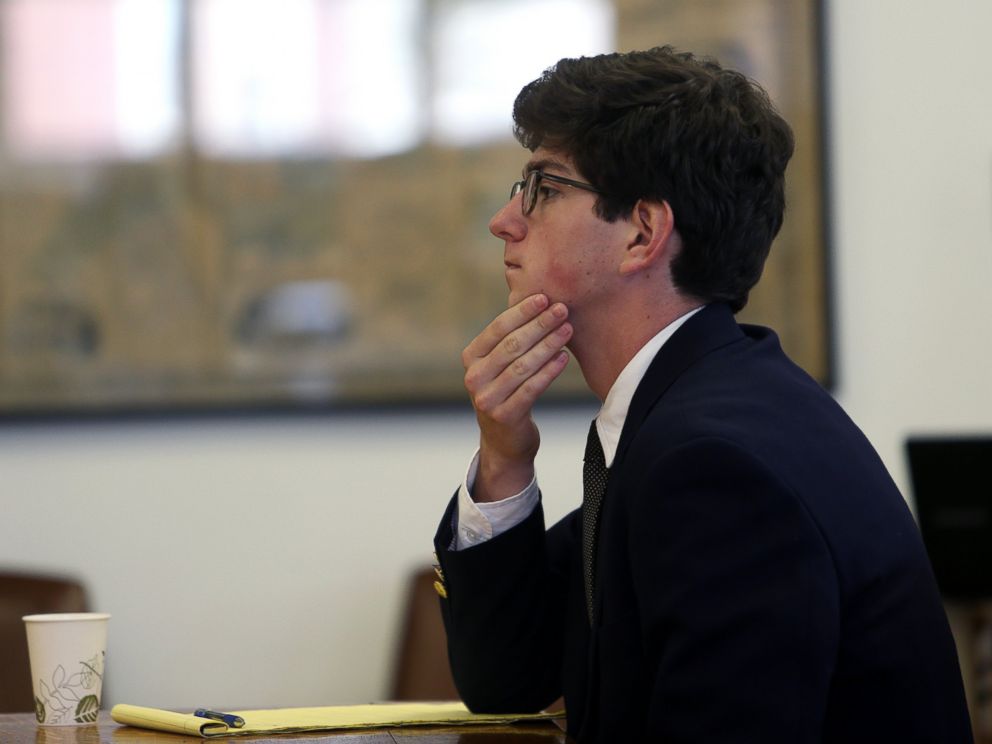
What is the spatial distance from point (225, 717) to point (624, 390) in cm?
58

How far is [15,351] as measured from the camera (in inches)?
109

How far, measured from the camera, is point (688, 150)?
1.51 m

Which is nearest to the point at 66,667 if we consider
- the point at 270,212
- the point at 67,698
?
the point at 67,698

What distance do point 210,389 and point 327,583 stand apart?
48cm

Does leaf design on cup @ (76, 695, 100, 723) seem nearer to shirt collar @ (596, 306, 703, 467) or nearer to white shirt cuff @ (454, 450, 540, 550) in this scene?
white shirt cuff @ (454, 450, 540, 550)

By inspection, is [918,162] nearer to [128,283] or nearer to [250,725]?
[128,283]

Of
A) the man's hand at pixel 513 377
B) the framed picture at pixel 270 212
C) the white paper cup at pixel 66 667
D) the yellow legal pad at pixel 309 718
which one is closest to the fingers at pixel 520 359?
the man's hand at pixel 513 377

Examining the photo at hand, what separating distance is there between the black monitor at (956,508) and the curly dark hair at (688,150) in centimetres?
134

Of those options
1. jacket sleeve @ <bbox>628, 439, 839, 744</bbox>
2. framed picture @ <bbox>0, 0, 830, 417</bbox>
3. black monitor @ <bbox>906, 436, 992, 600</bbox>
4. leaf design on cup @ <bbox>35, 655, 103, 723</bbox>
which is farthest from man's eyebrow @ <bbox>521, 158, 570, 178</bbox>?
black monitor @ <bbox>906, 436, 992, 600</bbox>

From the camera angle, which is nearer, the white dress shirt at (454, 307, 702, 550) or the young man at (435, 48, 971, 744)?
the young man at (435, 48, 971, 744)

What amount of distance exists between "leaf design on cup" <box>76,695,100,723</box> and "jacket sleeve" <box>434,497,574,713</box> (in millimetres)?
447

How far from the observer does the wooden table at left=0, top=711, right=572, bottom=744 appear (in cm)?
137

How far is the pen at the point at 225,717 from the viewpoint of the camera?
1.40 m

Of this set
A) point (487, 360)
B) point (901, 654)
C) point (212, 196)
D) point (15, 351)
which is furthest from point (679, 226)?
point (15, 351)
